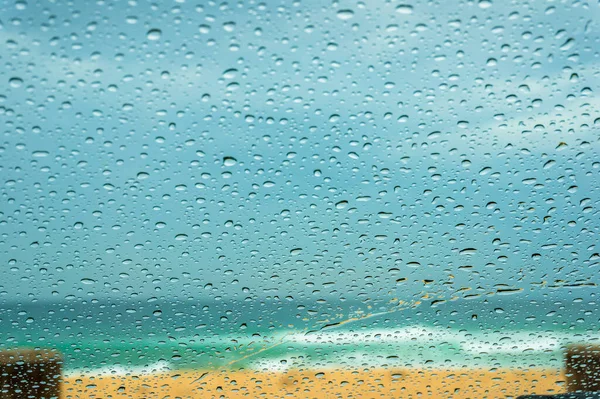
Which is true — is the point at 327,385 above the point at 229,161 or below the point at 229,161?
below

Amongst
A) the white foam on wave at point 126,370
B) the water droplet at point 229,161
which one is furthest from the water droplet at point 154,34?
the white foam on wave at point 126,370

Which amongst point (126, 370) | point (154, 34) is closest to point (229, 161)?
point (154, 34)

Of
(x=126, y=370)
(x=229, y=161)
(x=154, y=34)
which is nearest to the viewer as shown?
(x=154, y=34)

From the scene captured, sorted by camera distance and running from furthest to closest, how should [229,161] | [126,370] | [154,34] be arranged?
[126,370] < [229,161] < [154,34]

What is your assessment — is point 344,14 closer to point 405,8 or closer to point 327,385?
point 405,8

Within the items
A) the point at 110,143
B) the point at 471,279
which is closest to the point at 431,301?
the point at 471,279

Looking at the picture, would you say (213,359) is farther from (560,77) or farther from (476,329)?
(560,77)

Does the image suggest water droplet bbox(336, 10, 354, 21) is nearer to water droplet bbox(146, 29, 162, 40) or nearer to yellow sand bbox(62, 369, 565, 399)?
water droplet bbox(146, 29, 162, 40)

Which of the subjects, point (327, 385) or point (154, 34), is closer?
point (154, 34)

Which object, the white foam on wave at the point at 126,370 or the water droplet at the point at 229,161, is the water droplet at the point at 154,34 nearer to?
the water droplet at the point at 229,161
